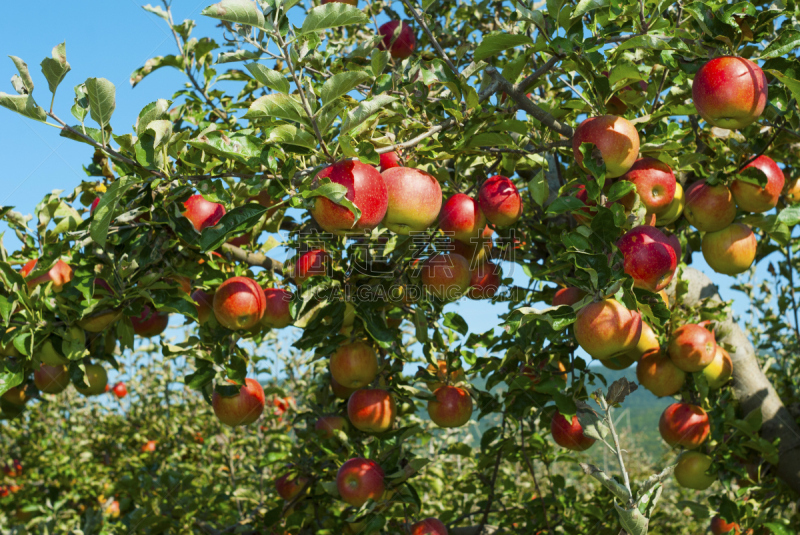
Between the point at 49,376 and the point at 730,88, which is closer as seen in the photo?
the point at 730,88

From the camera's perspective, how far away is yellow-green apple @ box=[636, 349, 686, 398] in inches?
104

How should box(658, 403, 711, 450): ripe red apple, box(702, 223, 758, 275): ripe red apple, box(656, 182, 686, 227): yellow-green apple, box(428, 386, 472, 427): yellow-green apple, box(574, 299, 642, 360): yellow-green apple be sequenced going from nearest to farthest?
box(574, 299, 642, 360): yellow-green apple, box(656, 182, 686, 227): yellow-green apple, box(702, 223, 758, 275): ripe red apple, box(658, 403, 711, 450): ripe red apple, box(428, 386, 472, 427): yellow-green apple

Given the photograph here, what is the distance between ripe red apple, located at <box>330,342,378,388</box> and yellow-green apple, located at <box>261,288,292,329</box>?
0.30 meters

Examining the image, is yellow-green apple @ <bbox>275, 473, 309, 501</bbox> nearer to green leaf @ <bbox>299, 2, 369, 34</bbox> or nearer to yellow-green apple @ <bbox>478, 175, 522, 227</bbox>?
yellow-green apple @ <bbox>478, 175, 522, 227</bbox>

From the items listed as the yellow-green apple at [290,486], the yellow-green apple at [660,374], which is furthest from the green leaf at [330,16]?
the yellow-green apple at [290,486]

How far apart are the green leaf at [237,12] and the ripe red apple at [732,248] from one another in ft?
7.01

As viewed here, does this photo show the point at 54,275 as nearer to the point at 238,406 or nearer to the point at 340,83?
the point at 238,406

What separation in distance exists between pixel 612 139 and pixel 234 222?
126cm

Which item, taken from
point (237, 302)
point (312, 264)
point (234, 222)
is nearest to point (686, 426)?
point (312, 264)

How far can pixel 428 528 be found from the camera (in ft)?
8.86

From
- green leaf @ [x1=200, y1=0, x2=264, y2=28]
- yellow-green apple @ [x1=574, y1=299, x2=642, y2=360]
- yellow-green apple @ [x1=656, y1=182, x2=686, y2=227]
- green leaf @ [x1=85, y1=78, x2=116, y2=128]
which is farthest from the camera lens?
yellow-green apple @ [x1=656, y1=182, x2=686, y2=227]

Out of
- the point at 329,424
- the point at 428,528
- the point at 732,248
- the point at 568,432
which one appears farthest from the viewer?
the point at 329,424

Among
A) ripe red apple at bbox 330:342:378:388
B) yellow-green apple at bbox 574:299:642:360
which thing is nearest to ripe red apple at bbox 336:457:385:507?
ripe red apple at bbox 330:342:378:388

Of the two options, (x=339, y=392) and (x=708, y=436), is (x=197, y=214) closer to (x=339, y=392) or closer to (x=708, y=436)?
(x=339, y=392)
